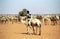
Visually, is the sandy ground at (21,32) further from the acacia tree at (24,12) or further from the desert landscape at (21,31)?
the acacia tree at (24,12)

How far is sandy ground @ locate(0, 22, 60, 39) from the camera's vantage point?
2137 millimetres

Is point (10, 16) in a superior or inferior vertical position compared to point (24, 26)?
superior

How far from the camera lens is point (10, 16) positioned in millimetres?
2213

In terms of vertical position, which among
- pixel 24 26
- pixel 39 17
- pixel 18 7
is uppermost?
pixel 18 7

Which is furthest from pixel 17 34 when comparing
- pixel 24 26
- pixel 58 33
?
pixel 58 33

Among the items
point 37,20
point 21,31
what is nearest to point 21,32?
point 21,31

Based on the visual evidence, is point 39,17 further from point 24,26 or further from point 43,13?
point 24,26

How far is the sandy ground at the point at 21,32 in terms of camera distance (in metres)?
2.14

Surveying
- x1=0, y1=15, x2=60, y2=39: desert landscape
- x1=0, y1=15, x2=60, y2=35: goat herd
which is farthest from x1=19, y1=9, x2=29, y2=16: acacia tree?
x1=0, y1=15, x2=60, y2=39: desert landscape

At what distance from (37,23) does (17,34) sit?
1.36 ft

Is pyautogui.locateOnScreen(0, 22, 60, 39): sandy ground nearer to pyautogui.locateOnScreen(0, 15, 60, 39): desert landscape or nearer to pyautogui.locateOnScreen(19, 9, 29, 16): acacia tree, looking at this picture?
pyautogui.locateOnScreen(0, 15, 60, 39): desert landscape

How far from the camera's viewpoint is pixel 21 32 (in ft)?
7.12

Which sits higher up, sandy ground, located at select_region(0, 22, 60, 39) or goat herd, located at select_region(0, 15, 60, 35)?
goat herd, located at select_region(0, 15, 60, 35)

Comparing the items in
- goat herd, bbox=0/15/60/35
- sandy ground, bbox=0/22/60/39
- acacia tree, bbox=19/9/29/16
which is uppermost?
acacia tree, bbox=19/9/29/16
